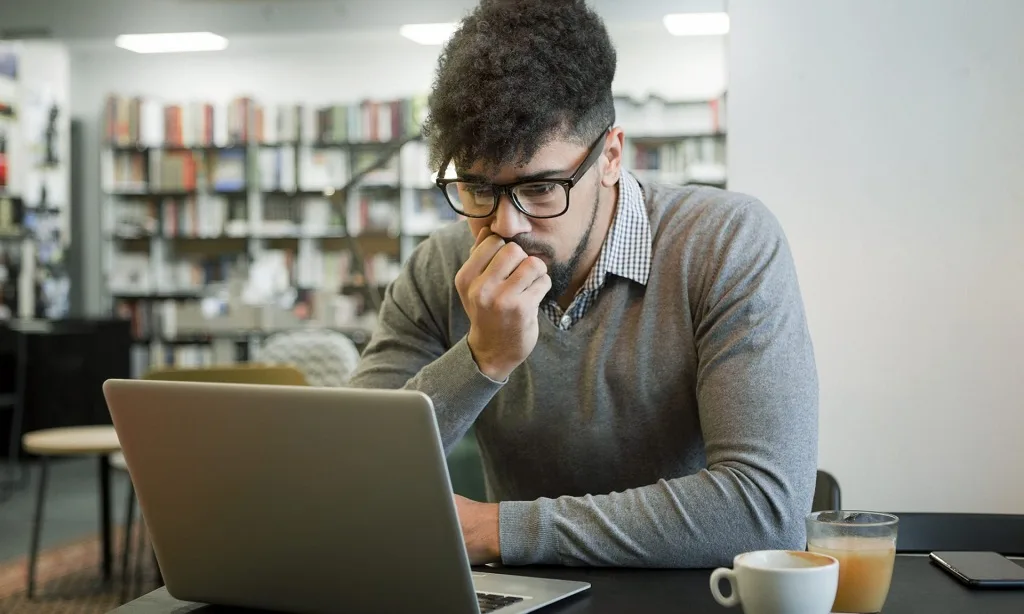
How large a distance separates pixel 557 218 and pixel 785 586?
632 millimetres

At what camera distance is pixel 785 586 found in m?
0.80

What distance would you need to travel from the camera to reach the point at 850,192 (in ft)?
6.31

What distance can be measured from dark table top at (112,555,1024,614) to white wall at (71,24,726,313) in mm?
6419

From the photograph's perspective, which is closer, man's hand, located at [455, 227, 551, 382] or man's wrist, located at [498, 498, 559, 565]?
man's wrist, located at [498, 498, 559, 565]

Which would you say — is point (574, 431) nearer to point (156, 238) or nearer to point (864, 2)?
point (864, 2)

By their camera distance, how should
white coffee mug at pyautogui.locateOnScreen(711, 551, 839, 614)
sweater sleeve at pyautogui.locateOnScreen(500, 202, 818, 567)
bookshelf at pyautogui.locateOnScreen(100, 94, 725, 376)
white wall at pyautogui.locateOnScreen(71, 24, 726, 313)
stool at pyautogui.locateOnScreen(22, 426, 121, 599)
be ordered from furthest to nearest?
bookshelf at pyautogui.locateOnScreen(100, 94, 725, 376) < white wall at pyautogui.locateOnScreen(71, 24, 726, 313) < stool at pyautogui.locateOnScreen(22, 426, 121, 599) < sweater sleeve at pyautogui.locateOnScreen(500, 202, 818, 567) < white coffee mug at pyautogui.locateOnScreen(711, 551, 839, 614)

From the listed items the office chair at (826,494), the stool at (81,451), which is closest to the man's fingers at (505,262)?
the office chair at (826,494)

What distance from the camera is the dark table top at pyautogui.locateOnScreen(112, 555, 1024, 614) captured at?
91 cm

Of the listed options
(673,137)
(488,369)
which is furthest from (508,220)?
(673,137)

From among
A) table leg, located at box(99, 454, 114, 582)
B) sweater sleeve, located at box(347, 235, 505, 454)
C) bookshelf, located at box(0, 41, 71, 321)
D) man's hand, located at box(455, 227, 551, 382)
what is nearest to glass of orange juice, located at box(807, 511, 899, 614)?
man's hand, located at box(455, 227, 551, 382)

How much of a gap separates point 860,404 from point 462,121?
1.03 meters

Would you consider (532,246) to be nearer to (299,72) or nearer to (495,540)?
(495,540)

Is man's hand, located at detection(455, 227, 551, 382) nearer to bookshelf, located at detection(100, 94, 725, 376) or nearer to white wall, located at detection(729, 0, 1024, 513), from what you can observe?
white wall, located at detection(729, 0, 1024, 513)

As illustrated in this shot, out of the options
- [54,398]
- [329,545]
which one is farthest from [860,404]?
[54,398]
